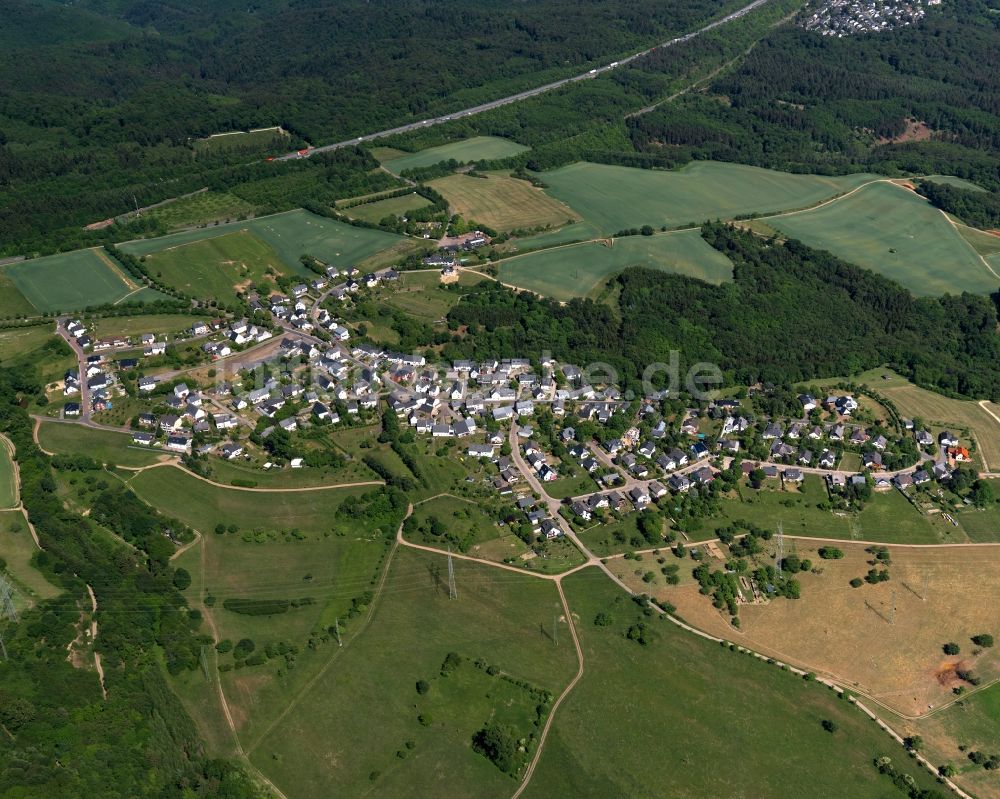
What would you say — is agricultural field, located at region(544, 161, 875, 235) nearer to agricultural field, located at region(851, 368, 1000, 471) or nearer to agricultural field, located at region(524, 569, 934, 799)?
agricultural field, located at region(851, 368, 1000, 471)

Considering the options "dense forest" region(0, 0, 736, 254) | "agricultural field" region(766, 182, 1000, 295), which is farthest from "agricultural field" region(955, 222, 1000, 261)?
"dense forest" region(0, 0, 736, 254)

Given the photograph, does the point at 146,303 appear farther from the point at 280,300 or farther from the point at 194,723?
the point at 194,723

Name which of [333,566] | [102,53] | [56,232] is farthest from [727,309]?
[102,53]

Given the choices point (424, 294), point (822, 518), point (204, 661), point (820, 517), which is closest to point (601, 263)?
point (424, 294)

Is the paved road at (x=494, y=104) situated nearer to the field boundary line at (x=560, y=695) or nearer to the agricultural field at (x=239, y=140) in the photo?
the agricultural field at (x=239, y=140)

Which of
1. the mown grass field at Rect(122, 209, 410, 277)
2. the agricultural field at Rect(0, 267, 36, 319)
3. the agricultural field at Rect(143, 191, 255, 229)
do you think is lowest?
the agricultural field at Rect(0, 267, 36, 319)

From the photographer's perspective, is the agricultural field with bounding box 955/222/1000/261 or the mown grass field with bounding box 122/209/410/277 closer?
the mown grass field with bounding box 122/209/410/277
